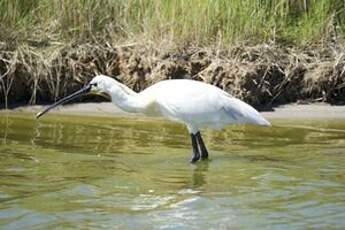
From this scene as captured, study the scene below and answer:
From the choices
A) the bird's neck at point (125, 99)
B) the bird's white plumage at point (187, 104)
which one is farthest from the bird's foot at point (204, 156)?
the bird's neck at point (125, 99)

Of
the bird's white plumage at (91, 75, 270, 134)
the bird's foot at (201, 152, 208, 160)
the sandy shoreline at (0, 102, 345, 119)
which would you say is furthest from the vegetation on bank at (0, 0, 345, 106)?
the bird's foot at (201, 152, 208, 160)

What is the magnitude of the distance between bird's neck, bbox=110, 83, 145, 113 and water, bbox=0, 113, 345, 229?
15.8 inches

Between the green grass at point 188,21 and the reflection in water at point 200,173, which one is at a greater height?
the green grass at point 188,21

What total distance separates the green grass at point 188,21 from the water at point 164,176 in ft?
4.48

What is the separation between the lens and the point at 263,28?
437 inches

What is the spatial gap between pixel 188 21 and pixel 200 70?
2.04 ft

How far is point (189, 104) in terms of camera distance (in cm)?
807

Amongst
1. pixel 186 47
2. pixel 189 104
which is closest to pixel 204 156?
pixel 189 104

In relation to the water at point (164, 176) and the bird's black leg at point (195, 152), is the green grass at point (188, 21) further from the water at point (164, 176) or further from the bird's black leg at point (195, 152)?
the bird's black leg at point (195, 152)

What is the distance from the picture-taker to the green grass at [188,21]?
11.1m

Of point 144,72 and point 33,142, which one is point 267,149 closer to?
point 33,142

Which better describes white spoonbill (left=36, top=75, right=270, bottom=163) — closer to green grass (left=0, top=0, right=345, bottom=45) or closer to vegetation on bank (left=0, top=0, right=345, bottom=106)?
vegetation on bank (left=0, top=0, right=345, bottom=106)

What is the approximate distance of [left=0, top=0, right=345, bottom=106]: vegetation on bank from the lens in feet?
35.4

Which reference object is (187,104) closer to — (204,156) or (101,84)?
(204,156)
